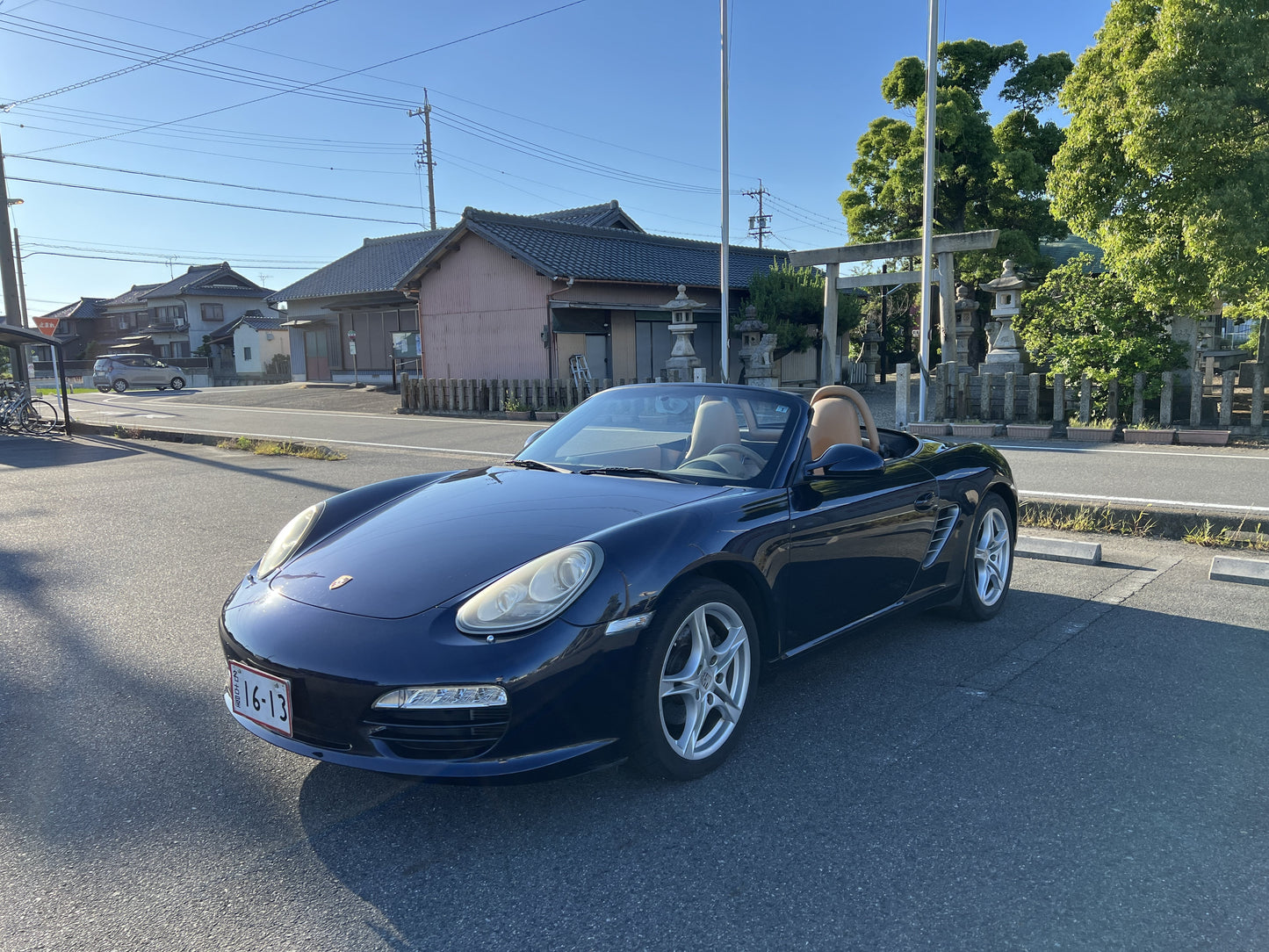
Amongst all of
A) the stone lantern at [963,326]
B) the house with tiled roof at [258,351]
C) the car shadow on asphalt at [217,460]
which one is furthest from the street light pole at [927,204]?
the house with tiled roof at [258,351]

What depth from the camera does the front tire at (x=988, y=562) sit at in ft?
14.4

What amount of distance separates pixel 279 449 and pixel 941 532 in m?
10.5

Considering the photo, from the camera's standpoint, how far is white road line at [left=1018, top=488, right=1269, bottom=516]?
6785 mm

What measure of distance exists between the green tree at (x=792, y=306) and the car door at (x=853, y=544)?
20.4 metres

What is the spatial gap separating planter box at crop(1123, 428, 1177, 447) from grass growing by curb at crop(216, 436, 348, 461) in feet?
36.5

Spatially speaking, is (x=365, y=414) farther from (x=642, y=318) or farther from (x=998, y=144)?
(x=998, y=144)

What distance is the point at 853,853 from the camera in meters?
2.40

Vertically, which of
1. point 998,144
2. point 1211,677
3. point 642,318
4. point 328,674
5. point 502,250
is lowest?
point 1211,677

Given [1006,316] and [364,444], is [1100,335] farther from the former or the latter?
[364,444]

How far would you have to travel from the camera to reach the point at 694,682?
2.82 meters

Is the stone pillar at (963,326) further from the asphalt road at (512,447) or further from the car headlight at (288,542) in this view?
the car headlight at (288,542)

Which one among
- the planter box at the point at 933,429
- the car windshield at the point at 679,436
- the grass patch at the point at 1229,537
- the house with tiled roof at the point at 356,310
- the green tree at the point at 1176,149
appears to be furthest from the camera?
the house with tiled roof at the point at 356,310

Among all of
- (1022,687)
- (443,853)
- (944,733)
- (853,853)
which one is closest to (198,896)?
(443,853)

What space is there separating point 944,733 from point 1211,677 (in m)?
1.39
